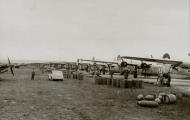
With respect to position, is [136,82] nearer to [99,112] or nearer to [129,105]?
[129,105]

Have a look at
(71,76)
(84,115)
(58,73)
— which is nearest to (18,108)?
(84,115)

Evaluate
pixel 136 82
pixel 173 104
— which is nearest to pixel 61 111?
pixel 173 104

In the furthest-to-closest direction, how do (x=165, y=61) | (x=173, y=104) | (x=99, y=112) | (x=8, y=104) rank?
(x=165, y=61) → (x=173, y=104) → (x=8, y=104) → (x=99, y=112)

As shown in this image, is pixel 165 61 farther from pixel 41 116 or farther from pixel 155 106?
pixel 41 116

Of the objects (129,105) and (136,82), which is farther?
(136,82)

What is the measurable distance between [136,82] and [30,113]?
21662mm

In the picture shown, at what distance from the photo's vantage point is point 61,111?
18.1 metres

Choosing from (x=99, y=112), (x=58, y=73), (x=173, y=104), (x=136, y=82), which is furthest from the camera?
(x=58, y=73)

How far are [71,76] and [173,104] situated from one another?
38.6m

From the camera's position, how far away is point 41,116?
16.2m

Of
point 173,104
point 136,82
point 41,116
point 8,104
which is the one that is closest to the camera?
point 41,116

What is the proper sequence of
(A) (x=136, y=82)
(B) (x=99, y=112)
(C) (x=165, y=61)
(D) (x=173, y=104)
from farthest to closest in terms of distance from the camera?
(C) (x=165, y=61)
(A) (x=136, y=82)
(D) (x=173, y=104)
(B) (x=99, y=112)

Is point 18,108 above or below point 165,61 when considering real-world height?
below

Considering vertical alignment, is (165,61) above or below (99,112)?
above
